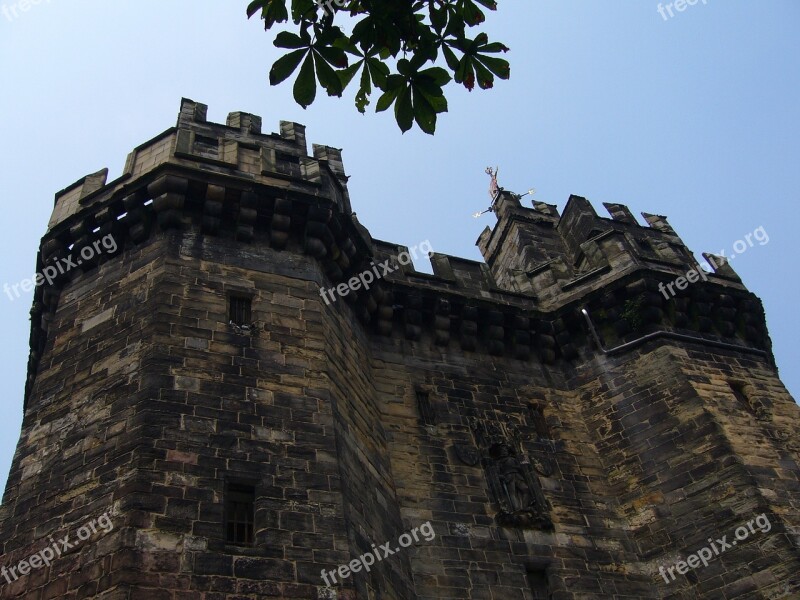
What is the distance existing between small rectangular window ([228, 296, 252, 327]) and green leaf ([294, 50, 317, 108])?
521 centimetres

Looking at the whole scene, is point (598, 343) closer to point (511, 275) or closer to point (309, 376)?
point (511, 275)

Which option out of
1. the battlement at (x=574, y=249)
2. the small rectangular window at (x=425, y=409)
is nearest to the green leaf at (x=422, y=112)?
the small rectangular window at (x=425, y=409)

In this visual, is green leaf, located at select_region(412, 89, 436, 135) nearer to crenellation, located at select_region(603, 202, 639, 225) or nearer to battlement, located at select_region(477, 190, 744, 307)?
battlement, located at select_region(477, 190, 744, 307)

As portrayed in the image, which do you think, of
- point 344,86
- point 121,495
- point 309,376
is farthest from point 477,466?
point 344,86

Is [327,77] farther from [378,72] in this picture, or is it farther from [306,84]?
[378,72]

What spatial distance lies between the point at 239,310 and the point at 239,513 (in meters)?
2.94

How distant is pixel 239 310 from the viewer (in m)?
9.80

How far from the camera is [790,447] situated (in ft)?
38.5

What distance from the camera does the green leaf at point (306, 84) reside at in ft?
15.5

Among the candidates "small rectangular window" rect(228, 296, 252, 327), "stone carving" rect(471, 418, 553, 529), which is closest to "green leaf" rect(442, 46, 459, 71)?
"small rectangular window" rect(228, 296, 252, 327)

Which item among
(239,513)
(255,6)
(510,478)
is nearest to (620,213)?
(510,478)

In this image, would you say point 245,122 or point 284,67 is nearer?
point 284,67

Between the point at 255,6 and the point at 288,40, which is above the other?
the point at 255,6

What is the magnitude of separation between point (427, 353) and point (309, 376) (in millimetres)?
3700
